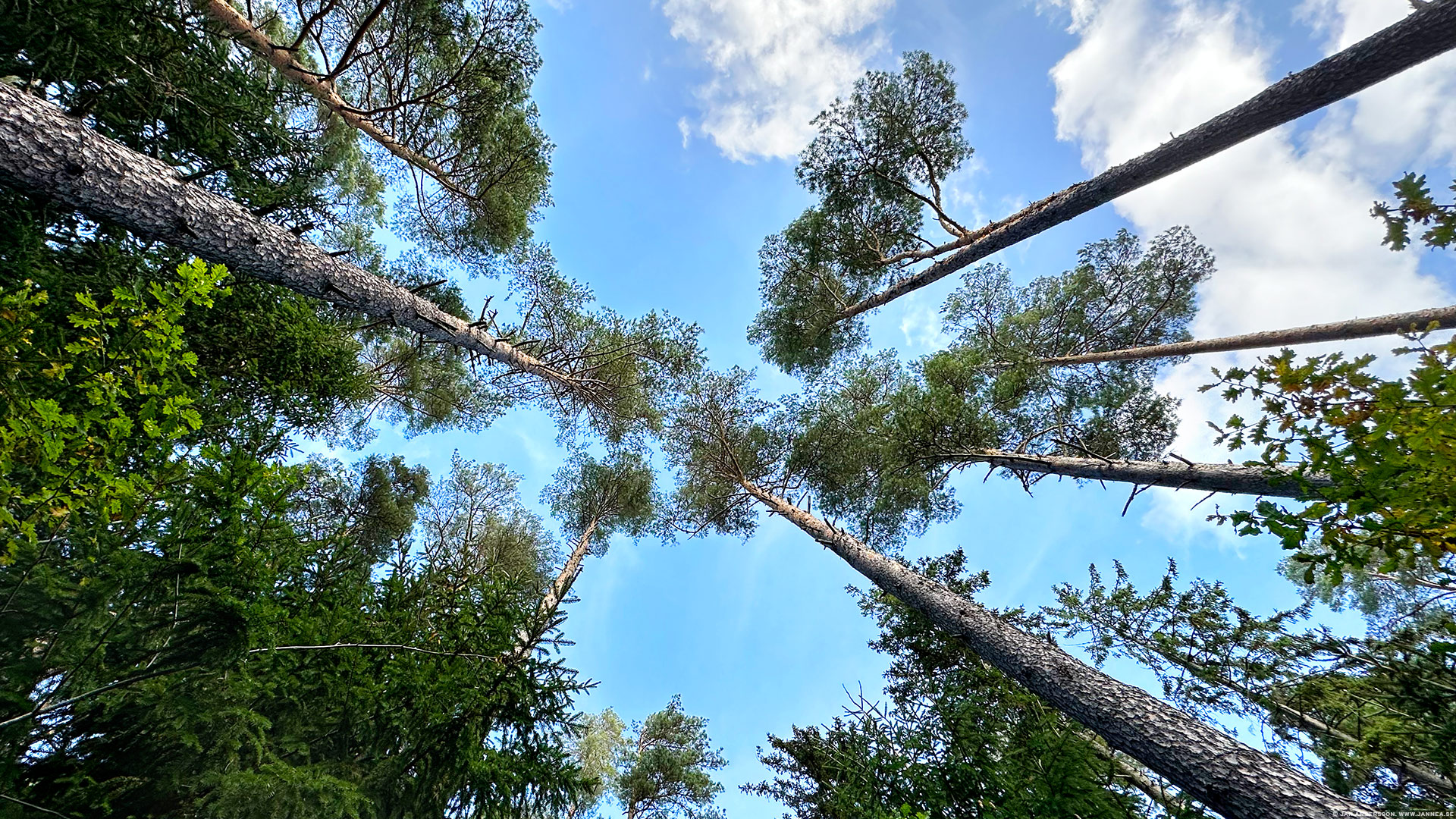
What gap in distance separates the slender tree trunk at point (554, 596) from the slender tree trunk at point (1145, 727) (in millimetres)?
4724

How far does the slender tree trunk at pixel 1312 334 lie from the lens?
489 centimetres

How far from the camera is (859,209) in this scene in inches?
347

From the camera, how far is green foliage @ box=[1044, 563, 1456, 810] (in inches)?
139

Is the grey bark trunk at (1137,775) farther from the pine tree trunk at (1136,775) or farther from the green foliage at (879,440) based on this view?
the green foliage at (879,440)

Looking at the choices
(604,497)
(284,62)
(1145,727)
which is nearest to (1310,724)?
(1145,727)

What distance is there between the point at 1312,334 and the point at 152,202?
1231 centimetres

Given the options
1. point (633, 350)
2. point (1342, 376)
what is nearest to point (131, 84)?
point (633, 350)

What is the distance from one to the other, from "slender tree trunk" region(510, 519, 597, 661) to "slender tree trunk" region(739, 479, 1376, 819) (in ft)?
15.5

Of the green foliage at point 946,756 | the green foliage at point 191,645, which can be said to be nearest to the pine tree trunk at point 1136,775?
the green foliage at point 946,756

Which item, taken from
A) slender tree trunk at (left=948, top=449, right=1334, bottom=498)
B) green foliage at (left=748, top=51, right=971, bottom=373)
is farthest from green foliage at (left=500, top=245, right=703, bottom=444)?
slender tree trunk at (left=948, top=449, right=1334, bottom=498)

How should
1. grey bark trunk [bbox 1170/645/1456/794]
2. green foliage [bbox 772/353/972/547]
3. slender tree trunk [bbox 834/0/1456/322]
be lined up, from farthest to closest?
green foliage [bbox 772/353/972/547], grey bark trunk [bbox 1170/645/1456/794], slender tree trunk [bbox 834/0/1456/322]

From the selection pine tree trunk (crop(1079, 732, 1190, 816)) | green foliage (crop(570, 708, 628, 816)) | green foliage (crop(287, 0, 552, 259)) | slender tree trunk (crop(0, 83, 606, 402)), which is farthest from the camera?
green foliage (crop(570, 708, 628, 816))

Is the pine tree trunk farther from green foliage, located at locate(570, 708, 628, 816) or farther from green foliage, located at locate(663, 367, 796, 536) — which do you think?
green foliage, located at locate(570, 708, 628, 816)

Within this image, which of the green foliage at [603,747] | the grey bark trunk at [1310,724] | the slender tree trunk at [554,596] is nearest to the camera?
the slender tree trunk at [554,596]
